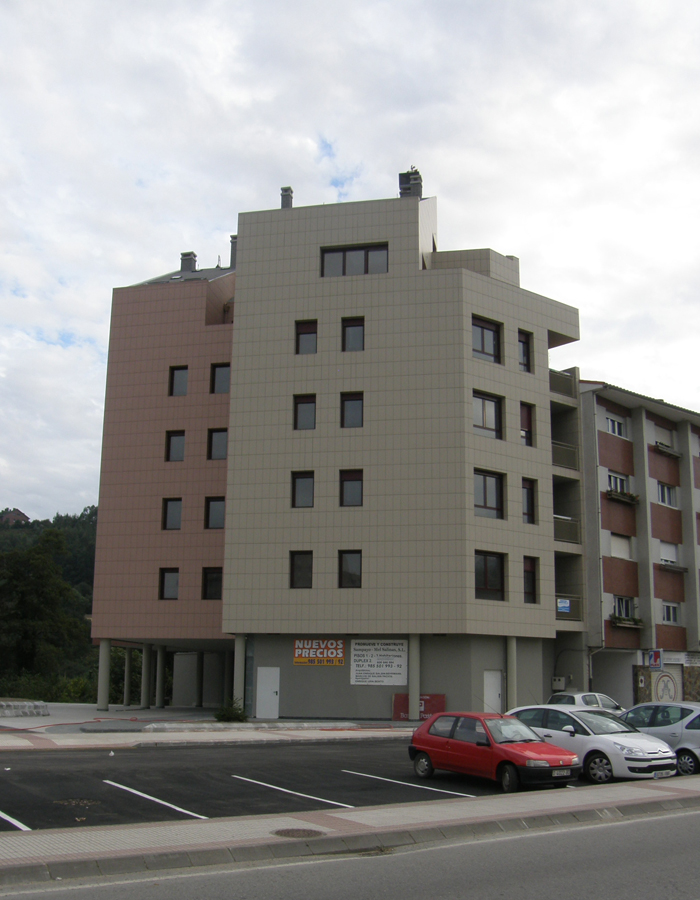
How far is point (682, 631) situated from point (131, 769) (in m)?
33.7

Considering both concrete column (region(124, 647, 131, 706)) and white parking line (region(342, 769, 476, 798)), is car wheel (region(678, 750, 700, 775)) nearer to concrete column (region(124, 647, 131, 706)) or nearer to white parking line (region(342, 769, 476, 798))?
white parking line (region(342, 769, 476, 798))

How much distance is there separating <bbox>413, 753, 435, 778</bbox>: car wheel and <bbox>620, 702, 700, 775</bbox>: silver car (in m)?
Answer: 5.43

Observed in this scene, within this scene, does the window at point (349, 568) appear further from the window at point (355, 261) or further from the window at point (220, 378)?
the window at point (355, 261)

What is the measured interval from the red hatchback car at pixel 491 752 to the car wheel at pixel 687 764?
458cm

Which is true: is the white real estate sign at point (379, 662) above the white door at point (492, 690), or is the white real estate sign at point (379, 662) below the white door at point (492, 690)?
above

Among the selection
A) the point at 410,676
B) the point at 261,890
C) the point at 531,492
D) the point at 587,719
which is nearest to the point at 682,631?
the point at 531,492

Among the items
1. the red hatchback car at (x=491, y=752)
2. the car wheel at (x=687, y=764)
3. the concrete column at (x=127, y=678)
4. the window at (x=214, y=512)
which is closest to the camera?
the red hatchback car at (x=491, y=752)

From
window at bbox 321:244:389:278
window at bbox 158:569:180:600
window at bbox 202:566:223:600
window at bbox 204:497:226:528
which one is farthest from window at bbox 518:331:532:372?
window at bbox 158:569:180:600

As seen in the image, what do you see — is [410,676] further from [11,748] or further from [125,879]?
[125,879]

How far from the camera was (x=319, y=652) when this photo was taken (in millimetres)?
36188

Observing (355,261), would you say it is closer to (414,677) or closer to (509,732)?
(414,677)

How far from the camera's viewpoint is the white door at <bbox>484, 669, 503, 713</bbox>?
35.9 metres

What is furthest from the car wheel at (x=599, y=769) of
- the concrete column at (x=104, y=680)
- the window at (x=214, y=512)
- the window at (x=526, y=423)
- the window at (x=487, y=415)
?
the concrete column at (x=104, y=680)

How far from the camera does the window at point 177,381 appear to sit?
42.8 metres
